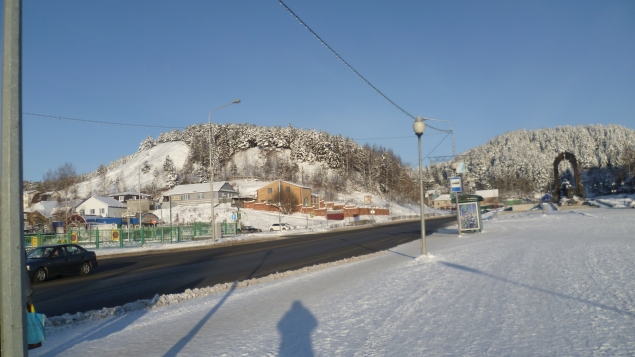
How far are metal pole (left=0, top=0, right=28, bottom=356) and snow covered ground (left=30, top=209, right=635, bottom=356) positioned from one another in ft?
11.7

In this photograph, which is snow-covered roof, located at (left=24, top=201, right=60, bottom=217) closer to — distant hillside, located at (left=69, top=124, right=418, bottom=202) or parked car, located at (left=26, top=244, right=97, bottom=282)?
distant hillside, located at (left=69, top=124, right=418, bottom=202)

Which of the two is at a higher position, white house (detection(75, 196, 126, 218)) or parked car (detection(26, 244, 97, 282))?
white house (detection(75, 196, 126, 218))

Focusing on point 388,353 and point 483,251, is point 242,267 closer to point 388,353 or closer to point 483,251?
point 483,251

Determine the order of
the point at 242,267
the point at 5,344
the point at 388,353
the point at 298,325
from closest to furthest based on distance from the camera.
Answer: the point at 5,344, the point at 388,353, the point at 298,325, the point at 242,267

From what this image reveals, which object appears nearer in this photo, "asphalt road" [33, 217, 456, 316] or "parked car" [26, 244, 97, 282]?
"asphalt road" [33, 217, 456, 316]

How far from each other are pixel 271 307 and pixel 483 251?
1000 centimetres

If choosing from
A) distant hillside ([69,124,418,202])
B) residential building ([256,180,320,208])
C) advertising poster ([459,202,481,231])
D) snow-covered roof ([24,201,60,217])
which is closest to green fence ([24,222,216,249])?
advertising poster ([459,202,481,231])

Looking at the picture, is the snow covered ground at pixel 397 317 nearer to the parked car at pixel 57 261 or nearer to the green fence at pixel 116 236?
the parked car at pixel 57 261

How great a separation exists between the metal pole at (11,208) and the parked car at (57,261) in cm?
1687

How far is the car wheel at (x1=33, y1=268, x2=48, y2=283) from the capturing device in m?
18.3

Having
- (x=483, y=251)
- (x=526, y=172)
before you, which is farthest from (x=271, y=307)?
(x=526, y=172)

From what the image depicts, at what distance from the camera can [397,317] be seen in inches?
315

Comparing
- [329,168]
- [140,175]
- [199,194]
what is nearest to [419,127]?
[199,194]

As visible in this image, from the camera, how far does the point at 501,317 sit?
7.43m
